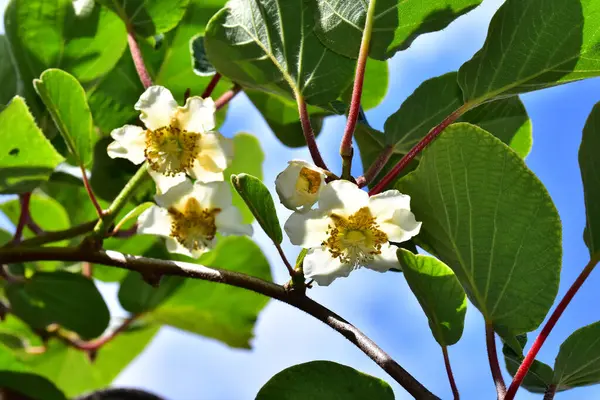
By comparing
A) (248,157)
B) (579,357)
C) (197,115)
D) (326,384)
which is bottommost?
(326,384)

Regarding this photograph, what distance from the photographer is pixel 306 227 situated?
2.08 ft

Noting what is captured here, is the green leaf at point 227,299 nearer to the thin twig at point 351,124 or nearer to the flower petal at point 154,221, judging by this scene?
the flower petal at point 154,221

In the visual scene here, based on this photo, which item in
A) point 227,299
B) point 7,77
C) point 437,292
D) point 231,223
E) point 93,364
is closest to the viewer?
point 437,292

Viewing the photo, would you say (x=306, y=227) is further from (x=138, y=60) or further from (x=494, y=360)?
(x=138, y=60)

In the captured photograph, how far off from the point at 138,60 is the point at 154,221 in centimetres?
19

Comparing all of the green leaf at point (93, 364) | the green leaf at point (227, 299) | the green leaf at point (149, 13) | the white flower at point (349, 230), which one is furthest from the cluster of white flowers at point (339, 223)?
the green leaf at point (93, 364)

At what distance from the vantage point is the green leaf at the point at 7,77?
96cm

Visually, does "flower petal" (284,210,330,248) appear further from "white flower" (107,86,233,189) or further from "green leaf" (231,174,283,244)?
"white flower" (107,86,233,189)

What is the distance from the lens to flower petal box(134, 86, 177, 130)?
734 mm

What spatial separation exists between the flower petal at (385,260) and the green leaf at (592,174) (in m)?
0.18

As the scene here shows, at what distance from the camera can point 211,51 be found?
29.1 inches

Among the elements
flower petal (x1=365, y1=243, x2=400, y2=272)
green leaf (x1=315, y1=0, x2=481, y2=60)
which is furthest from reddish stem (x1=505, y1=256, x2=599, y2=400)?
green leaf (x1=315, y1=0, x2=481, y2=60)

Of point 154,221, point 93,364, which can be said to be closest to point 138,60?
point 154,221

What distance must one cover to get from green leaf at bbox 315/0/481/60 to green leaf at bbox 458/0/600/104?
4cm
